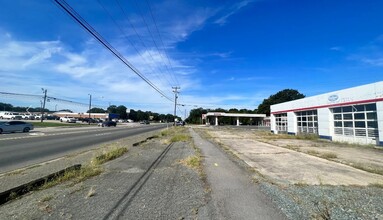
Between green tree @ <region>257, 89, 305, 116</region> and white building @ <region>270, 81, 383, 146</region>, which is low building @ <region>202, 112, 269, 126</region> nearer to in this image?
green tree @ <region>257, 89, 305, 116</region>

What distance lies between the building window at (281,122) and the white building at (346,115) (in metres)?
4.41

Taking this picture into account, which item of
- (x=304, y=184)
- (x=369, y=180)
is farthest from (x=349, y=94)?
(x=304, y=184)

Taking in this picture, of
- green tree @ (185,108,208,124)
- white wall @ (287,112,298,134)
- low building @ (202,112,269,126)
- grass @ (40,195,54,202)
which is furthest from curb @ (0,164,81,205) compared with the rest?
green tree @ (185,108,208,124)

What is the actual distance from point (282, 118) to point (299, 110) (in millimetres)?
7661

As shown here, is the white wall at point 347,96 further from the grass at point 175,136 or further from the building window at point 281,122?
the grass at point 175,136

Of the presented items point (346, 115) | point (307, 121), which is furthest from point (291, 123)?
point (346, 115)

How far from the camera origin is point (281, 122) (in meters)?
41.0

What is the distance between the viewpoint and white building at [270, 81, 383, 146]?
19.2 m

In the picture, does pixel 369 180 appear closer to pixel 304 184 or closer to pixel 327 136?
pixel 304 184

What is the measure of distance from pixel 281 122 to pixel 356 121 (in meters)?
19.5

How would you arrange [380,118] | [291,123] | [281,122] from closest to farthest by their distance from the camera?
1. [380,118]
2. [291,123]
3. [281,122]

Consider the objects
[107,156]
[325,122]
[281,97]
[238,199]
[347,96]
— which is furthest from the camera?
[281,97]

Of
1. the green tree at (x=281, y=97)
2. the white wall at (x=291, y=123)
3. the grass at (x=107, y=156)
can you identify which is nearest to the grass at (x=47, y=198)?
the grass at (x=107, y=156)

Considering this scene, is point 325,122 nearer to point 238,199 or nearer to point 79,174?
point 238,199
